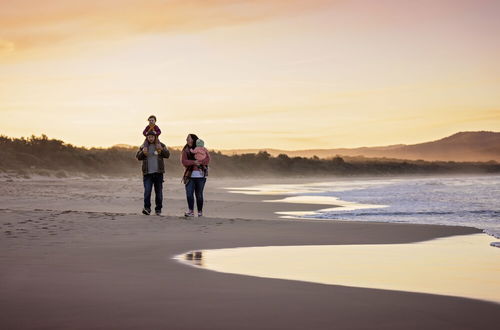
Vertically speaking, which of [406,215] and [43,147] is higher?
[43,147]

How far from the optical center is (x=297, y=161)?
106 m

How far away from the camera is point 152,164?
15.2m

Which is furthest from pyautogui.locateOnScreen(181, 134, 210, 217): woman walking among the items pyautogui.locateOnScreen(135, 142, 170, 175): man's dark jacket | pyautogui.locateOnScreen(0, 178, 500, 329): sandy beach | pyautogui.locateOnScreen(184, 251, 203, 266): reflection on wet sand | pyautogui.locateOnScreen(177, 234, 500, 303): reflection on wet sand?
pyautogui.locateOnScreen(184, 251, 203, 266): reflection on wet sand

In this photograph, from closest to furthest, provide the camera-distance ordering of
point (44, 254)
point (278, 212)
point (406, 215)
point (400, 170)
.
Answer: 1. point (44, 254)
2. point (406, 215)
3. point (278, 212)
4. point (400, 170)

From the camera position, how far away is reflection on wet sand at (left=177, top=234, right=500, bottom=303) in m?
6.29

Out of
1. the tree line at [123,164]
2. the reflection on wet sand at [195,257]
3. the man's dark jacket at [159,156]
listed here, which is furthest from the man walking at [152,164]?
the tree line at [123,164]

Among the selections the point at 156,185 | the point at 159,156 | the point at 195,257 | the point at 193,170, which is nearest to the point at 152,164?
the point at 159,156

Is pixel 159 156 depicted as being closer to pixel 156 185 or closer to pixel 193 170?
pixel 156 185

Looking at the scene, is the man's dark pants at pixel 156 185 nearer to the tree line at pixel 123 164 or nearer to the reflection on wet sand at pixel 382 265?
the reflection on wet sand at pixel 382 265

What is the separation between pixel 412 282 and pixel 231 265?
2.12 meters

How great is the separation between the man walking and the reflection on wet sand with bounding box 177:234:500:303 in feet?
20.5

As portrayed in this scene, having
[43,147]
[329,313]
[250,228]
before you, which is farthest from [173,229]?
[43,147]

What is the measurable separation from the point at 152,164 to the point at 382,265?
8.51m

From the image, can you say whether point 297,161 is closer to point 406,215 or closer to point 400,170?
point 400,170
